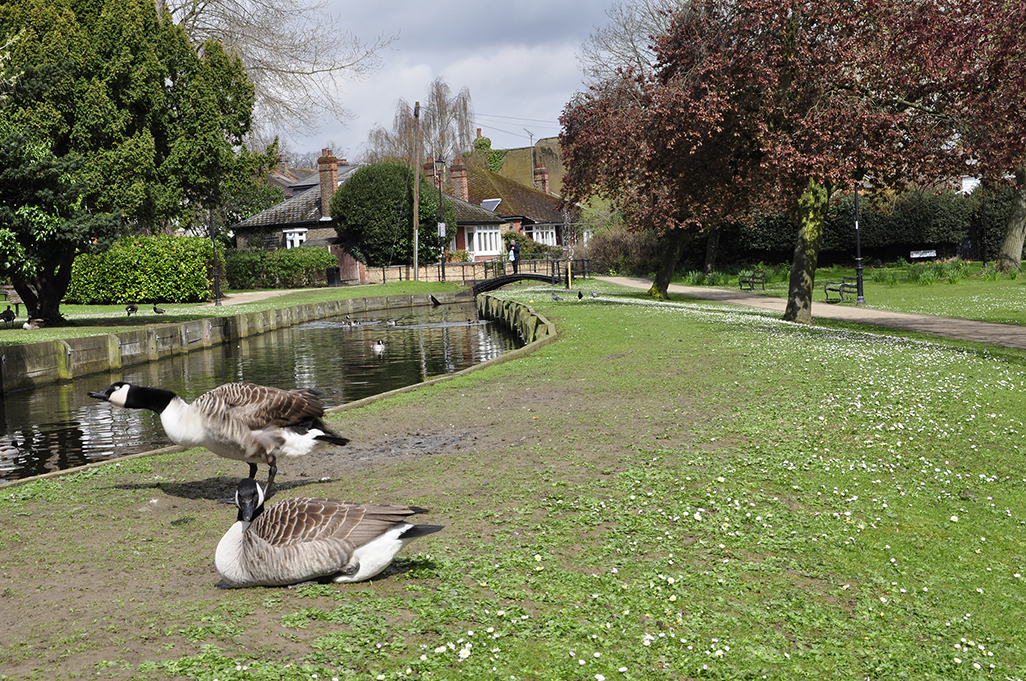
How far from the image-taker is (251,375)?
2128 cm

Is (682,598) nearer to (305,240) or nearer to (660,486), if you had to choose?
(660,486)

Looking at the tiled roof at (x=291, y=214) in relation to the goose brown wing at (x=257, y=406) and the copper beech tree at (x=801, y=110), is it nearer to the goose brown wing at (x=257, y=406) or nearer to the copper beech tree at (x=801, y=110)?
the copper beech tree at (x=801, y=110)

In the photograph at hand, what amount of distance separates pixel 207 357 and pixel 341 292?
85.5 feet

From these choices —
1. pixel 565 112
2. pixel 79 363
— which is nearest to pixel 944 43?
pixel 79 363

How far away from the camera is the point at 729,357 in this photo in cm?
Result: 1658

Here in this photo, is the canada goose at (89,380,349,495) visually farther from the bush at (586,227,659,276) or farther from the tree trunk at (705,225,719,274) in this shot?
the bush at (586,227,659,276)

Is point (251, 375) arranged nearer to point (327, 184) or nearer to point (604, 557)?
point (604, 557)

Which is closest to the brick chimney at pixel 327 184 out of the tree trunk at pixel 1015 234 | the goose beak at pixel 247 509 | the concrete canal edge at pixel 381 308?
the concrete canal edge at pixel 381 308

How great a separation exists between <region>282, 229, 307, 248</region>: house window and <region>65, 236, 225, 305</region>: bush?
21.7 meters

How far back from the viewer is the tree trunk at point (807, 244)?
24.2 meters

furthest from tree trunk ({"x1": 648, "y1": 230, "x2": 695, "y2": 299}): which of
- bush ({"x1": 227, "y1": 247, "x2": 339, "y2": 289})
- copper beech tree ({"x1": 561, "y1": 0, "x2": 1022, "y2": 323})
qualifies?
bush ({"x1": 227, "y1": 247, "x2": 339, "y2": 289})

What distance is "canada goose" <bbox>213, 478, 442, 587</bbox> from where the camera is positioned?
576cm

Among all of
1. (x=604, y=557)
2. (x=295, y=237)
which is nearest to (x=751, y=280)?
(x=604, y=557)

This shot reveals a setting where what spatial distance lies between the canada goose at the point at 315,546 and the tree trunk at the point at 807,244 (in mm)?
20519
